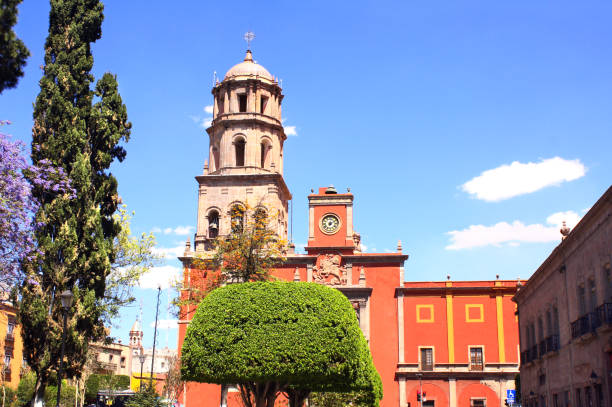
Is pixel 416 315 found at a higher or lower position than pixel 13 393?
higher

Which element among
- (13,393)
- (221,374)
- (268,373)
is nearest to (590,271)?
(268,373)

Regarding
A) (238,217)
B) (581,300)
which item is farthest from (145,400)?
(581,300)

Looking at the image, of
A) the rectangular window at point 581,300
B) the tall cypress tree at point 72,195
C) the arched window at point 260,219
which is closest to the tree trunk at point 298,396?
the arched window at point 260,219

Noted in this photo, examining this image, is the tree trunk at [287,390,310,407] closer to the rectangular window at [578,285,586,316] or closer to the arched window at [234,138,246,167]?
the rectangular window at [578,285,586,316]

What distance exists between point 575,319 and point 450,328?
76.5 feet

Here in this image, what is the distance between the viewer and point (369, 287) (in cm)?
4594

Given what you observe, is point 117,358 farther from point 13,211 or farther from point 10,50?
point 10,50

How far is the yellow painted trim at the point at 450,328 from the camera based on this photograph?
45.4 m

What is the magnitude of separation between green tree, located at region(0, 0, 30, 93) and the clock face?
123 ft

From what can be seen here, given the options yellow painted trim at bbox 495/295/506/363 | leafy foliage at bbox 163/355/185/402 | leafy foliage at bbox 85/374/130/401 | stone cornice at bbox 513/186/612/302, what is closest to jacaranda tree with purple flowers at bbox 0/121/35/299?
stone cornice at bbox 513/186/612/302

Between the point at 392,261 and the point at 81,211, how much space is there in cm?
2719

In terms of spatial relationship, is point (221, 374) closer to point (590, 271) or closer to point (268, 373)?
point (268, 373)

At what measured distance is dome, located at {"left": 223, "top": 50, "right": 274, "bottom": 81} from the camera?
48.3m

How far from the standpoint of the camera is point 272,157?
4753 cm
